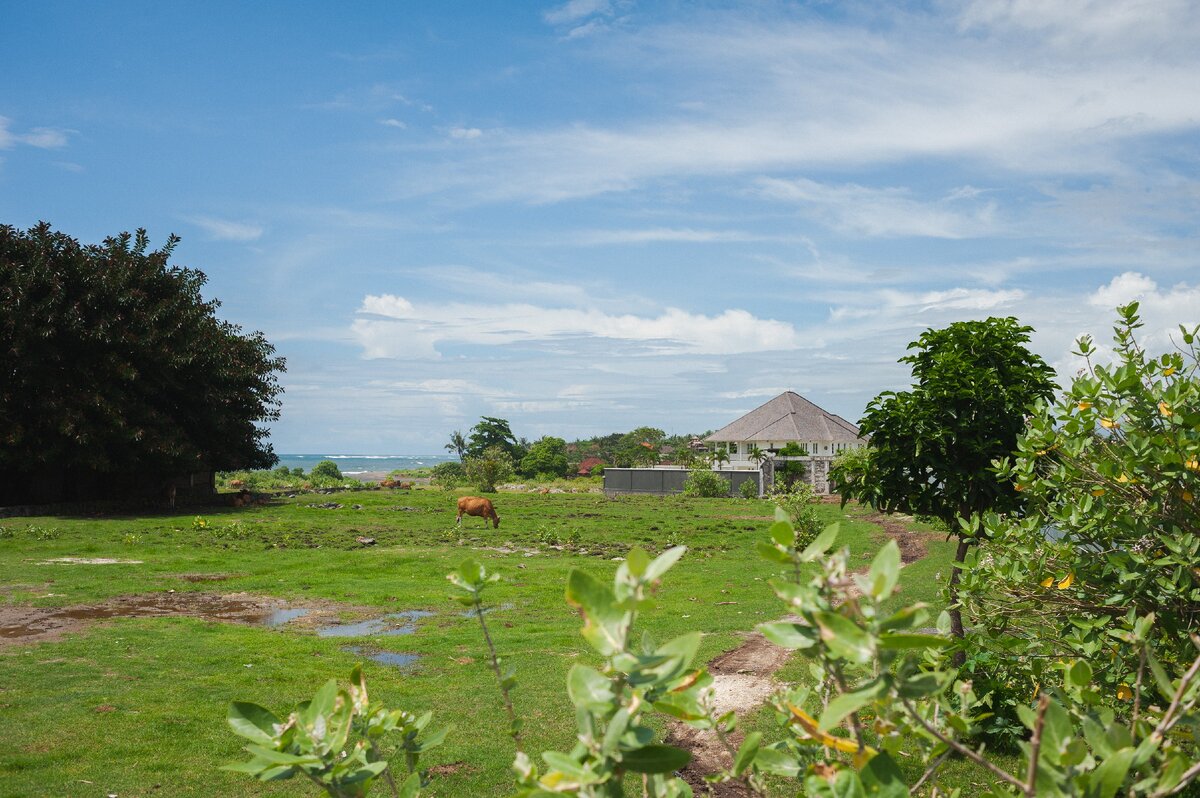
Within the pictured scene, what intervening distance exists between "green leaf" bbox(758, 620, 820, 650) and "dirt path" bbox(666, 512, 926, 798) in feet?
11.5

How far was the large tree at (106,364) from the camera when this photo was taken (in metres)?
26.3

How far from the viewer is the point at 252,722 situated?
1.52 metres

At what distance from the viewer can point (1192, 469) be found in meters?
3.64

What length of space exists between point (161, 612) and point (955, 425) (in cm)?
1160

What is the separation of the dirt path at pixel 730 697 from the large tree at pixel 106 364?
23.6m

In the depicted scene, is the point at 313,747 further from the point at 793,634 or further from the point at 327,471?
the point at 327,471

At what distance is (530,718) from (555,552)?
42.9 ft

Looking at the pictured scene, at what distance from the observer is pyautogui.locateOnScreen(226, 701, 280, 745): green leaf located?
57.8 inches

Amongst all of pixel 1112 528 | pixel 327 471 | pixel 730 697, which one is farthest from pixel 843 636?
pixel 327 471

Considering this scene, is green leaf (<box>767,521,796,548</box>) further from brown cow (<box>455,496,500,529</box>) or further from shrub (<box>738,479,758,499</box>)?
shrub (<box>738,479,758,499</box>)

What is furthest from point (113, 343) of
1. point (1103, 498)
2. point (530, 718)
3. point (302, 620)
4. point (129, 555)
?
point (1103, 498)

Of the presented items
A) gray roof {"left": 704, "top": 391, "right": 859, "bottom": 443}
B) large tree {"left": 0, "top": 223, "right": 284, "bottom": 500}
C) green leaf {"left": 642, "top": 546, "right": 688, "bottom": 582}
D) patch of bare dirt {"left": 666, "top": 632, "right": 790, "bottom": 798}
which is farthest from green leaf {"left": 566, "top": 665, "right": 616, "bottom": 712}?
gray roof {"left": 704, "top": 391, "right": 859, "bottom": 443}

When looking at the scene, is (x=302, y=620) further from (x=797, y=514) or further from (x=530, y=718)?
(x=797, y=514)

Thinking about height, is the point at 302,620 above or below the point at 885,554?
below
